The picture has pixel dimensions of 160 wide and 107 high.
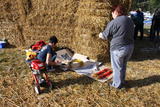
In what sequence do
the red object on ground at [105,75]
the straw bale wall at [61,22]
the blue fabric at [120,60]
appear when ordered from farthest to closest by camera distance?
the straw bale wall at [61,22] → the red object on ground at [105,75] → the blue fabric at [120,60]

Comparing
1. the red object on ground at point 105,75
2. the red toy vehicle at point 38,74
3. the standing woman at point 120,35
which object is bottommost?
→ the red object on ground at point 105,75

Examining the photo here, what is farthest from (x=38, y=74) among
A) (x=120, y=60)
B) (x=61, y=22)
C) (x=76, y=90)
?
(x=61, y=22)

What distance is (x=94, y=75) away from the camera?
5.26 metres

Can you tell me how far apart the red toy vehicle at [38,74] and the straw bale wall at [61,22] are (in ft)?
7.51

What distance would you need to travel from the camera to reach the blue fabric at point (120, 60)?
13.9ft

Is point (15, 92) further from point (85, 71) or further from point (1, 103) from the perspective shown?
point (85, 71)

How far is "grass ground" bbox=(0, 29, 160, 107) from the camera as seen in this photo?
13.2 feet

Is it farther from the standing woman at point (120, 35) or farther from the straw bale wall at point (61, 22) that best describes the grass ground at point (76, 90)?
the straw bale wall at point (61, 22)

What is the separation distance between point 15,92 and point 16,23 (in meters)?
3.73

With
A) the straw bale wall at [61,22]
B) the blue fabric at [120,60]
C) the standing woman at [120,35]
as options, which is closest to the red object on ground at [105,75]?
the blue fabric at [120,60]

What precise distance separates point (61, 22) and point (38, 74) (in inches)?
123

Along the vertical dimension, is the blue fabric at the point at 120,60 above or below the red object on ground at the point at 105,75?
above

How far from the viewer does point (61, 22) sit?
6918 millimetres

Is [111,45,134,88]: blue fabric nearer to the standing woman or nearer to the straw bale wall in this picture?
the standing woman
